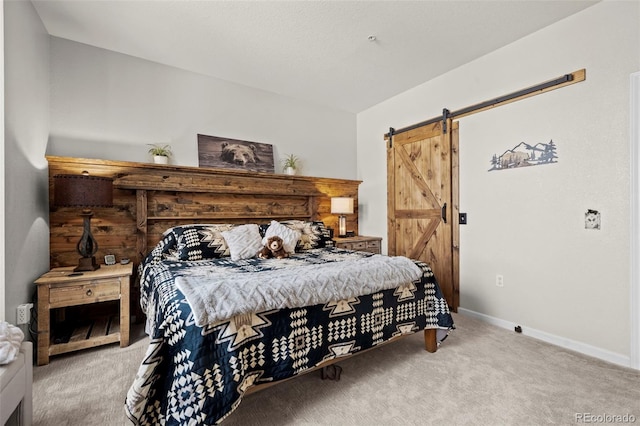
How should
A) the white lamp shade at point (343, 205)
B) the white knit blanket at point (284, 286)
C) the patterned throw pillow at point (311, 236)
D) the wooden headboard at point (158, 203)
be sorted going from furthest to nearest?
the white lamp shade at point (343, 205), the patterned throw pillow at point (311, 236), the wooden headboard at point (158, 203), the white knit blanket at point (284, 286)

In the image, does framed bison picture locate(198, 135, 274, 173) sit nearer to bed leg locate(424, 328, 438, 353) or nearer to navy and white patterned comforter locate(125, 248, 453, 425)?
navy and white patterned comforter locate(125, 248, 453, 425)

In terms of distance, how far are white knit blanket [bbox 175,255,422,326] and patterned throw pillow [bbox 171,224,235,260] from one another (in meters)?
0.45

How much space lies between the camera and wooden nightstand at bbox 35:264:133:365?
2080mm

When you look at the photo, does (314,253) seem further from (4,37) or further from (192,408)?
(4,37)

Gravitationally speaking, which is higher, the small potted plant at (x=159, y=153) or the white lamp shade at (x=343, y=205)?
the small potted plant at (x=159, y=153)

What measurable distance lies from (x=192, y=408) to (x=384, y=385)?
45.7 inches

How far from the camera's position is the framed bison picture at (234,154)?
3.36m

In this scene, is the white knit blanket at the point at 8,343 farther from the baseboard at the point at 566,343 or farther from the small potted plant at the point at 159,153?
the baseboard at the point at 566,343

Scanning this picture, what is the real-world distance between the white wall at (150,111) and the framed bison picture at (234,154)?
3.0 inches

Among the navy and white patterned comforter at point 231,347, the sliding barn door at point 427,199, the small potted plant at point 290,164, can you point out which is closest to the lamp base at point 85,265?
the navy and white patterned comforter at point 231,347

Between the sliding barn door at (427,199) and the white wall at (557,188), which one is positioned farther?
the sliding barn door at (427,199)

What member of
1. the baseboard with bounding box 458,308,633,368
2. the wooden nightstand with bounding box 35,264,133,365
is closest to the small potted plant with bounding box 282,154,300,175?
the wooden nightstand with bounding box 35,264,133,365

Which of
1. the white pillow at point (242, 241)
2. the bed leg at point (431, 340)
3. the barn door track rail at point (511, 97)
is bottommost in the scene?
the bed leg at point (431, 340)

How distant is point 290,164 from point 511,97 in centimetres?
252
